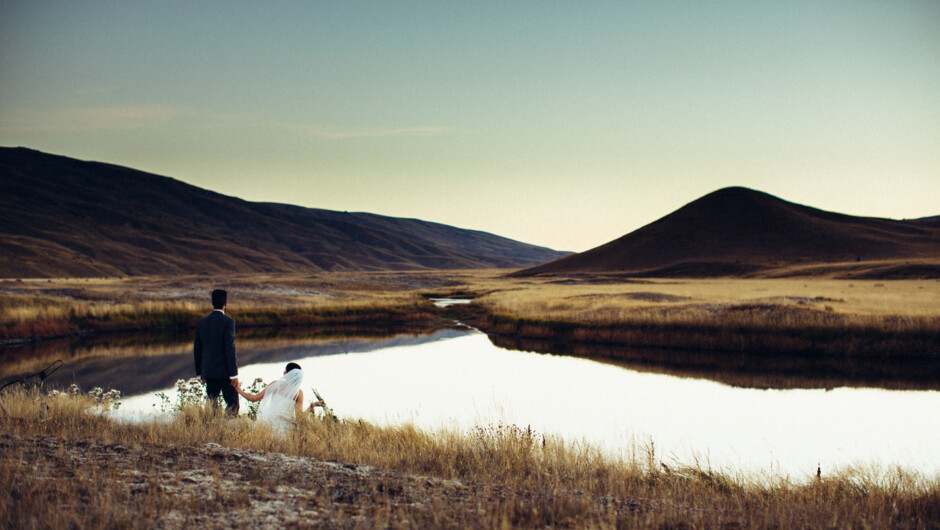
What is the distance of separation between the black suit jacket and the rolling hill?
10325cm

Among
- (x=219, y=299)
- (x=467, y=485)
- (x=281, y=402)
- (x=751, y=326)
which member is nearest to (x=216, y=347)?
(x=219, y=299)

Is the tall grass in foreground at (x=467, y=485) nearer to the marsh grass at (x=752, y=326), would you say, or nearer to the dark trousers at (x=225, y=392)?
the dark trousers at (x=225, y=392)

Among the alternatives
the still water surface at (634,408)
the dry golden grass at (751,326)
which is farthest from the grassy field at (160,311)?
the still water surface at (634,408)

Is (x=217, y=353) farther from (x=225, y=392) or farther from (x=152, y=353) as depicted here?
(x=152, y=353)

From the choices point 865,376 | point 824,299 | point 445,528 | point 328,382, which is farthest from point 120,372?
point 824,299

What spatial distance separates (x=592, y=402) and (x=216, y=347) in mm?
10771

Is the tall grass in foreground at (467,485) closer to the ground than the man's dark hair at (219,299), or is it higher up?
closer to the ground

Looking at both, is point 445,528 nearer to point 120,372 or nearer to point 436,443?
point 436,443

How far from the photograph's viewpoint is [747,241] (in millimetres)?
126938

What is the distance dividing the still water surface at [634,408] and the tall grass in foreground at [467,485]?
5.73 ft

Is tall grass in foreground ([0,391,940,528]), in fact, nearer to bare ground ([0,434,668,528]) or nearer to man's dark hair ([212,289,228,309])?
bare ground ([0,434,668,528])

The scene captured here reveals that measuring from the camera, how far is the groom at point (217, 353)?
878 cm

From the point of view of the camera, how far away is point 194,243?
17612cm

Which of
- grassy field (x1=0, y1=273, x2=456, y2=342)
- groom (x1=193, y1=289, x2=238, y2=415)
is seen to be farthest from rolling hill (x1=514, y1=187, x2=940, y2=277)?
groom (x1=193, y1=289, x2=238, y2=415)
